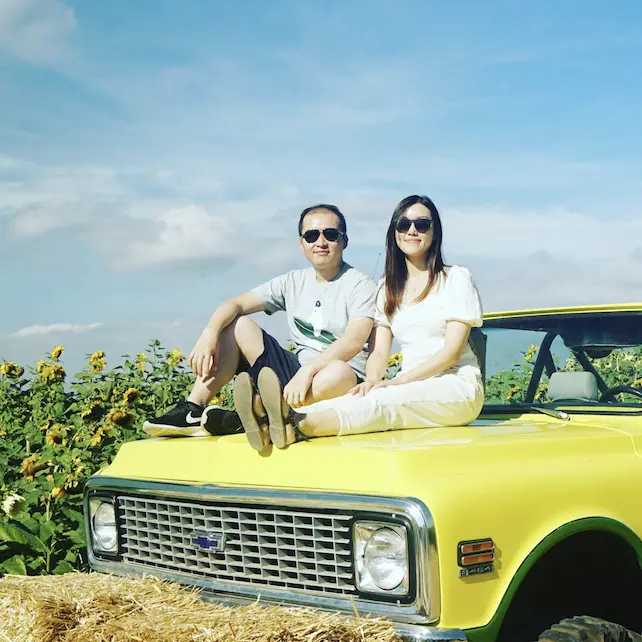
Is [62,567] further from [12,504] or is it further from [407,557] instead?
[407,557]

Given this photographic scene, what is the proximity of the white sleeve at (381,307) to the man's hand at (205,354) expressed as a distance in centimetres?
85

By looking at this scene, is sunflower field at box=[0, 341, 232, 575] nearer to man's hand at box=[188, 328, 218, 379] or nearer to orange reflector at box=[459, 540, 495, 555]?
man's hand at box=[188, 328, 218, 379]

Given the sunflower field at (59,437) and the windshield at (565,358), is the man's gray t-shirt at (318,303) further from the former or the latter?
the sunflower field at (59,437)

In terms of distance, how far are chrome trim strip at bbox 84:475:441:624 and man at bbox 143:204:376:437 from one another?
2.23ft

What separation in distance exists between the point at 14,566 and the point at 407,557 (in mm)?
3357

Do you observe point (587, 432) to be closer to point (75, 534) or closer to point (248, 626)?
point (248, 626)

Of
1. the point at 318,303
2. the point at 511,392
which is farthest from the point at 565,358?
the point at 318,303

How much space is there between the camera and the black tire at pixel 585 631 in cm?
348

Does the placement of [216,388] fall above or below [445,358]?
below

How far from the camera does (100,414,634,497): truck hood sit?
3.49 meters

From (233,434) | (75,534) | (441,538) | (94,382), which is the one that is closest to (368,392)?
(233,434)

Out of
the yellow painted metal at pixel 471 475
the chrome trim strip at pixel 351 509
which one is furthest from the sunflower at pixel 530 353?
the chrome trim strip at pixel 351 509

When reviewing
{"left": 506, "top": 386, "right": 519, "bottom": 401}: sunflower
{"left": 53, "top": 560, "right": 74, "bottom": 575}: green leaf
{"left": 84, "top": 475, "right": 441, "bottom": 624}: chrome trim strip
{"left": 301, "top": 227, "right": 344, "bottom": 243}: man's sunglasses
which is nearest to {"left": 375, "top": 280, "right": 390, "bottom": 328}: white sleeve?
{"left": 301, "top": 227, "right": 344, "bottom": 243}: man's sunglasses

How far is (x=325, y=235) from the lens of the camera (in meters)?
5.51
